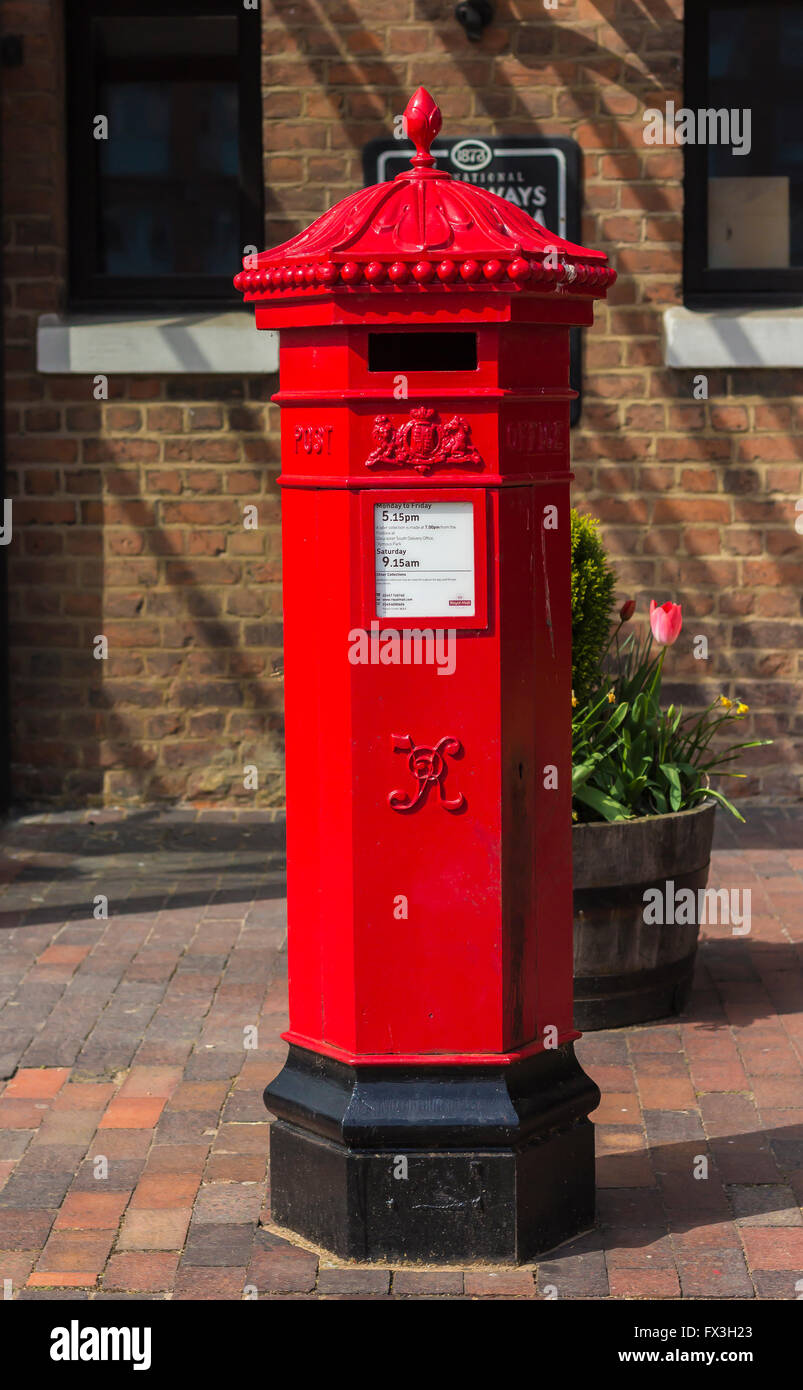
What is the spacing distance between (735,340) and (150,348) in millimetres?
2555

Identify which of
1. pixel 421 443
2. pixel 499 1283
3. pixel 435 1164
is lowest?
pixel 499 1283

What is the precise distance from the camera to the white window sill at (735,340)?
7707 mm

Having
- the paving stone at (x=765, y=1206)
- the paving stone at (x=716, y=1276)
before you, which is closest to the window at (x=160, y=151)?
the paving stone at (x=765, y=1206)

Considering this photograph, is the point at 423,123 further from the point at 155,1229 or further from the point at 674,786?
the point at 155,1229

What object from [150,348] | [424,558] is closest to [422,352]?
[424,558]

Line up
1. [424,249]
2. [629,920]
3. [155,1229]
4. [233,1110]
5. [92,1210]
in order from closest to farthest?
[424,249] < [155,1229] < [92,1210] < [233,1110] < [629,920]

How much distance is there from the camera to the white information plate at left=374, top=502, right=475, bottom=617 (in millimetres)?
3639

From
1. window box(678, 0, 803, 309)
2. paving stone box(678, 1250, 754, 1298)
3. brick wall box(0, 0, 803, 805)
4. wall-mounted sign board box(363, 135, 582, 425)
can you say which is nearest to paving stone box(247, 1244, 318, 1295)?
paving stone box(678, 1250, 754, 1298)

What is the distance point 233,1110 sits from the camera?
15.4 ft

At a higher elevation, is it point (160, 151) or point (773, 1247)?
point (160, 151)

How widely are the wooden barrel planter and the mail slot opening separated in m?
1.59

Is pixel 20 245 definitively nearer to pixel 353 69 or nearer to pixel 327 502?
pixel 353 69

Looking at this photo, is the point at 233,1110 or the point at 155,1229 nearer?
the point at 155,1229

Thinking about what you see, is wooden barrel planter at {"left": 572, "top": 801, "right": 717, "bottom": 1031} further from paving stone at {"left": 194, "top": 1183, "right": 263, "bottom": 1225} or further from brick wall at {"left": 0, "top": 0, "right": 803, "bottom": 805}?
brick wall at {"left": 0, "top": 0, "right": 803, "bottom": 805}
